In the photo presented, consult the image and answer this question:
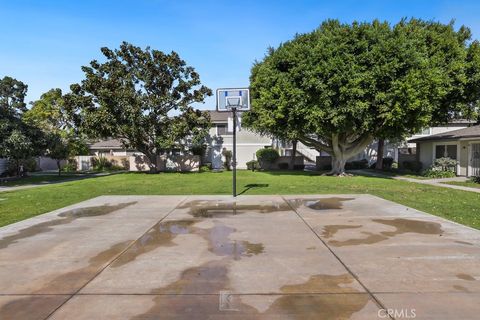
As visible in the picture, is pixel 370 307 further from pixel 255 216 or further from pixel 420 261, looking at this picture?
pixel 255 216

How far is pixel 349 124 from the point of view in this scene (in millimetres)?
20250

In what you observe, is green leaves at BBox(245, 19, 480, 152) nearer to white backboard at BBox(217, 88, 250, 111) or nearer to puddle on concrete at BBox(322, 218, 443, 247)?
white backboard at BBox(217, 88, 250, 111)

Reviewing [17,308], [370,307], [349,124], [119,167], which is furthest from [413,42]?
[119,167]

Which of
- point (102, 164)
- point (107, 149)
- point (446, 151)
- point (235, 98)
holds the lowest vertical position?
point (102, 164)

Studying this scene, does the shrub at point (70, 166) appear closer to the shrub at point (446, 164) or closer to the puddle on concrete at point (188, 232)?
the shrub at point (446, 164)

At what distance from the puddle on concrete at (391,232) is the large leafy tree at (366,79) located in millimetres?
11482

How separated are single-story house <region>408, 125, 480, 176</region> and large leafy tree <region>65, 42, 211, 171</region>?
16.0 metres

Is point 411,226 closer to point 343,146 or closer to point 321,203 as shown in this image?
point 321,203

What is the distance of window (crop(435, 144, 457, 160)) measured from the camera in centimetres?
2400

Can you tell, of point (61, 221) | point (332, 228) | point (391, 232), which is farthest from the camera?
point (61, 221)

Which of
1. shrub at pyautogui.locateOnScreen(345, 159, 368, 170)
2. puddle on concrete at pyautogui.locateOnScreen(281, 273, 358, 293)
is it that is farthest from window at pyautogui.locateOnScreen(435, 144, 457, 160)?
puddle on concrete at pyautogui.locateOnScreen(281, 273, 358, 293)

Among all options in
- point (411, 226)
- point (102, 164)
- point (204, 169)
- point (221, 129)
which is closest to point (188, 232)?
point (411, 226)

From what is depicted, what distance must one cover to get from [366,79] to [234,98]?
8582 mm

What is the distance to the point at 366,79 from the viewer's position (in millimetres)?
18672
